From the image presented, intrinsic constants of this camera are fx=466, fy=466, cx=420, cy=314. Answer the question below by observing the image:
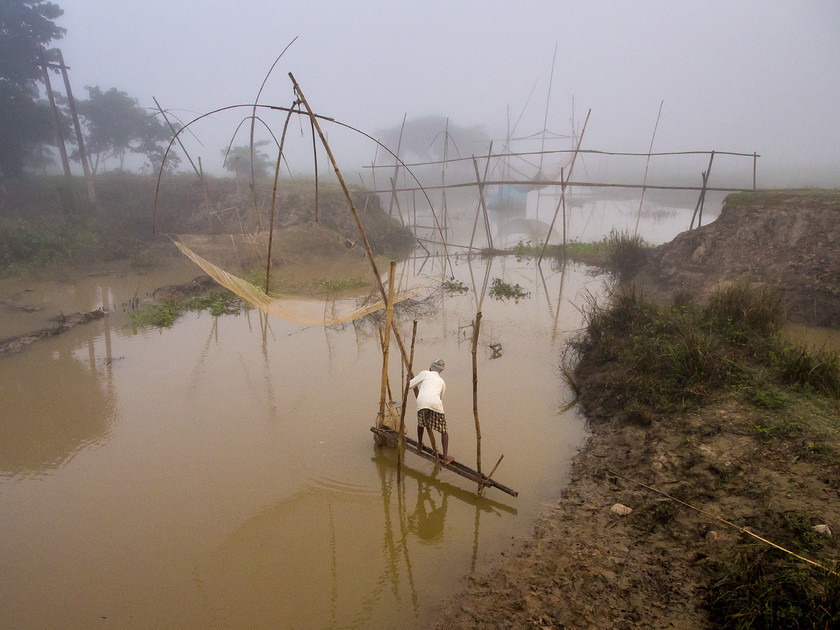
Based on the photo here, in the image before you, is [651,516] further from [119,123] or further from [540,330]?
[119,123]

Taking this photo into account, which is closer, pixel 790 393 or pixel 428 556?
pixel 428 556

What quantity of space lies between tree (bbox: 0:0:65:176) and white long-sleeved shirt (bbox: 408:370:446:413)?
50.0 ft

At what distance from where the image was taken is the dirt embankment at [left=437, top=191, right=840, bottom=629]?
247 centimetres

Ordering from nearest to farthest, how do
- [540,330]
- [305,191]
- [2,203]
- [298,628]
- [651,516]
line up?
[298,628], [651,516], [540,330], [2,203], [305,191]

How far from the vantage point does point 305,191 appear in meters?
14.5

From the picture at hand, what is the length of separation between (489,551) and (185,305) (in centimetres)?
730

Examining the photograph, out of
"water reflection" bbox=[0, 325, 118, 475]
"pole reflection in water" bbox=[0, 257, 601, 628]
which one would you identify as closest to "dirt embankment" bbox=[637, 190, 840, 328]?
"pole reflection in water" bbox=[0, 257, 601, 628]

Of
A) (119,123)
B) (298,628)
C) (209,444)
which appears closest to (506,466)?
(298,628)

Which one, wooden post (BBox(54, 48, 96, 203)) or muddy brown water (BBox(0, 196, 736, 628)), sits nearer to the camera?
muddy brown water (BBox(0, 196, 736, 628))

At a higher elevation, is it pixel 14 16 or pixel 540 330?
pixel 14 16

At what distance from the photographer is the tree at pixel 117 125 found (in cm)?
1934

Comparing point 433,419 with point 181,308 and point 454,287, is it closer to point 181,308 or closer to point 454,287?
point 454,287

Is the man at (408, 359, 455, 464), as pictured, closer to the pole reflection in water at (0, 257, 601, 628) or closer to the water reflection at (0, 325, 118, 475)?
the pole reflection in water at (0, 257, 601, 628)

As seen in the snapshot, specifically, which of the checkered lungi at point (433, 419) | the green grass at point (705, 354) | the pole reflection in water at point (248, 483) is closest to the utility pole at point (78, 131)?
the pole reflection in water at point (248, 483)
